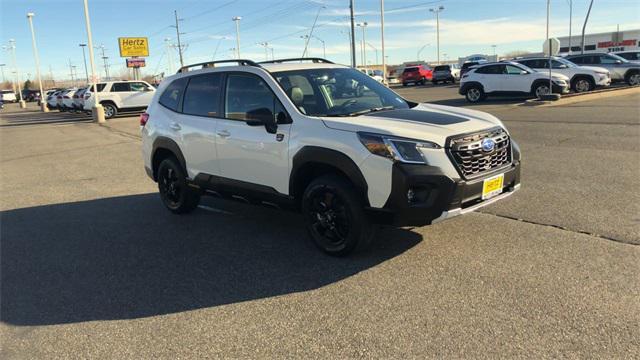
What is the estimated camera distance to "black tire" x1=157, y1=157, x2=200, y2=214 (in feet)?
20.7

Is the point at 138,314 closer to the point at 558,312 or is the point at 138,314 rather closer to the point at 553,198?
the point at 558,312

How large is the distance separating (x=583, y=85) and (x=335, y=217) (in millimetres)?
21791

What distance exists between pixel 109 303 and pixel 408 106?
11.4 ft

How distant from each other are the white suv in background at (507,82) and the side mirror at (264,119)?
59.3ft

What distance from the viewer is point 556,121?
546 inches

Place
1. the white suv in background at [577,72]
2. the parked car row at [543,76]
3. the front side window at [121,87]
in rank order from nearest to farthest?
the parked car row at [543,76]
the white suv in background at [577,72]
the front side window at [121,87]

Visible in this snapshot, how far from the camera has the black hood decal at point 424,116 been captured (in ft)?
14.7

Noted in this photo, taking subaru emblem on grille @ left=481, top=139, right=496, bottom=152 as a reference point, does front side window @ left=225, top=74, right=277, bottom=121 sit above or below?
above

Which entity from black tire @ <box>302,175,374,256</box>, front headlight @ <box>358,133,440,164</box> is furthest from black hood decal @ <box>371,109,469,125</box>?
black tire @ <box>302,175,374,256</box>

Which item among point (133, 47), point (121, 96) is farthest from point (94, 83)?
point (133, 47)

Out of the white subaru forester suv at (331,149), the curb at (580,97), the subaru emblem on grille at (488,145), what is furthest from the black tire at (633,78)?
the subaru emblem on grille at (488,145)

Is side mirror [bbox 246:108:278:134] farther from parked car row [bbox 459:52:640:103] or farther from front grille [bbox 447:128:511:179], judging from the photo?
parked car row [bbox 459:52:640:103]

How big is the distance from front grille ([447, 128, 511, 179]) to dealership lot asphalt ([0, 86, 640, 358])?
0.80m

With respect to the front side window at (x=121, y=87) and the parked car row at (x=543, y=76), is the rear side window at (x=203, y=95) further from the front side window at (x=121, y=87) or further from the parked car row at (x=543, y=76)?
the front side window at (x=121, y=87)
